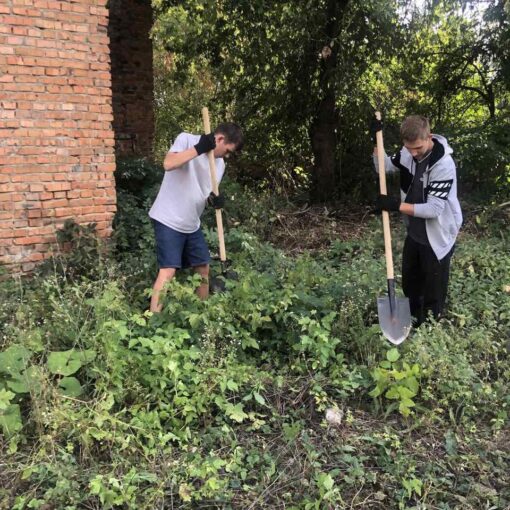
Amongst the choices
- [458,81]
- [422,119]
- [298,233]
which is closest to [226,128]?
[422,119]

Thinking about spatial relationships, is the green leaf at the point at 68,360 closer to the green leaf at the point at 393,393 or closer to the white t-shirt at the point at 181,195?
the white t-shirt at the point at 181,195

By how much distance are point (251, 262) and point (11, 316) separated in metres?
2.40

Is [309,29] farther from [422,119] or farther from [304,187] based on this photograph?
[422,119]

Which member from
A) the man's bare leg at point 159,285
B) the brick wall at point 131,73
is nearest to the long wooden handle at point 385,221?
the man's bare leg at point 159,285

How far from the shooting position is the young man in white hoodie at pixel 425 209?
12.5 ft

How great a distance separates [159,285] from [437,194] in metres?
2.18

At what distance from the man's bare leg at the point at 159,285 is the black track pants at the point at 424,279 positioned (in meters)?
1.89

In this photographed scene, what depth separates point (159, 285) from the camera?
13.4 ft

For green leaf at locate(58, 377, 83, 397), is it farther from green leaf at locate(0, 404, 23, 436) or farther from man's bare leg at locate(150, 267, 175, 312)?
man's bare leg at locate(150, 267, 175, 312)

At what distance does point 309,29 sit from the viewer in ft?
26.6

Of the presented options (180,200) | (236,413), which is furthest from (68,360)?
(180,200)

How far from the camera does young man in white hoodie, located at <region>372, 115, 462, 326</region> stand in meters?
3.80

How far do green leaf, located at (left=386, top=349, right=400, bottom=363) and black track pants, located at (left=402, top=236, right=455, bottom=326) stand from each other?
755mm

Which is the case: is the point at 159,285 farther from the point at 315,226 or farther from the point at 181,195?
the point at 315,226
